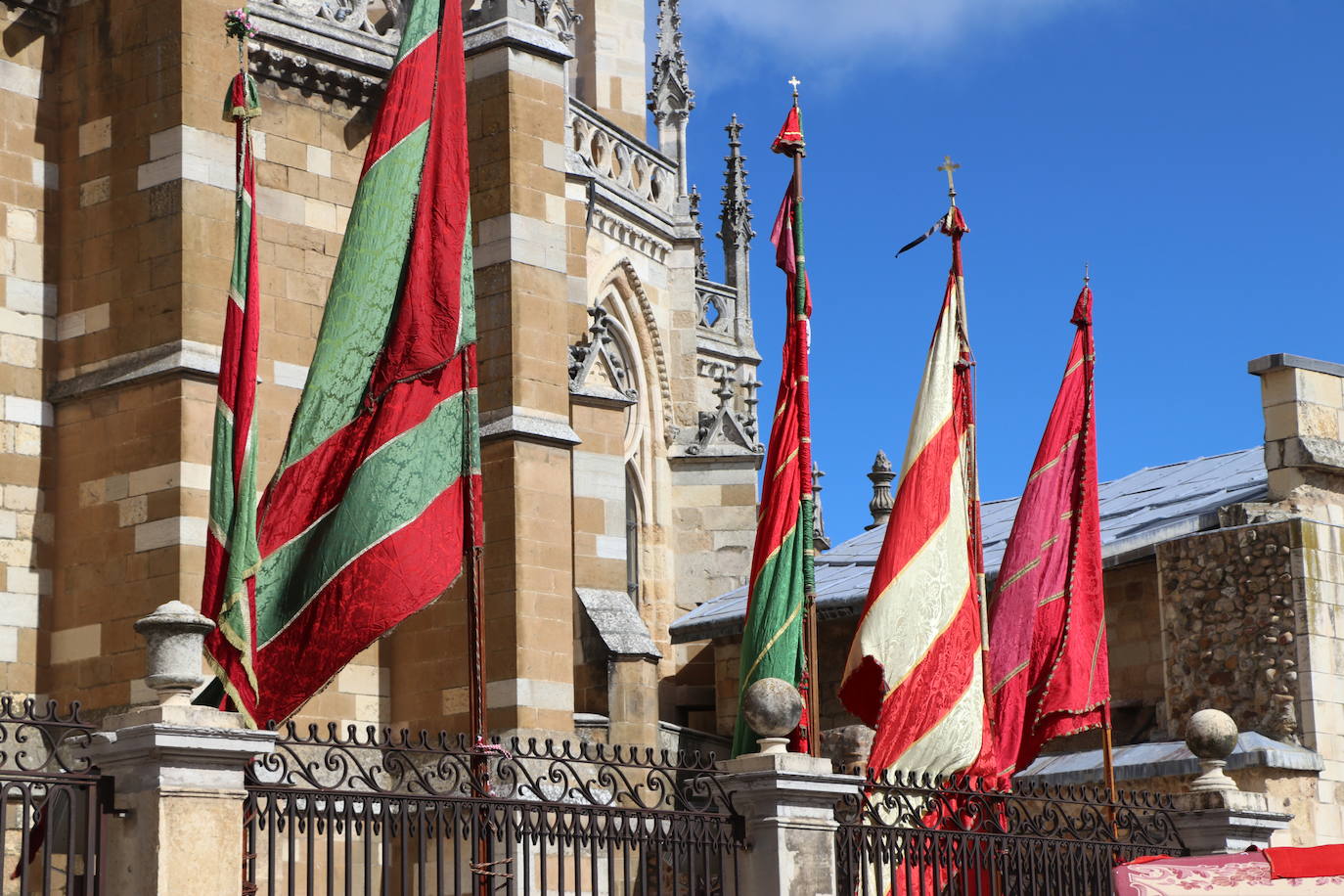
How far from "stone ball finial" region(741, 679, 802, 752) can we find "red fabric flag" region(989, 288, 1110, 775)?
13.9 ft

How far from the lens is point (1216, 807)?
12.8 m

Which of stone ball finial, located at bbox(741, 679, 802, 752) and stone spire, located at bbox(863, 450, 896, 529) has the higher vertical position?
stone spire, located at bbox(863, 450, 896, 529)

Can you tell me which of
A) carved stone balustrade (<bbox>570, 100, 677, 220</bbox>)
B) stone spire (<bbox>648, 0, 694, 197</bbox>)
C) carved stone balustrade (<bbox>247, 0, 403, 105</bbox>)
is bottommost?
carved stone balustrade (<bbox>247, 0, 403, 105</bbox>)

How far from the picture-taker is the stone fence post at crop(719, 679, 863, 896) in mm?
9984

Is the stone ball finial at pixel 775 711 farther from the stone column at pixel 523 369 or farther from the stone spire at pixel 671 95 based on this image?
the stone spire at pixel 671 95

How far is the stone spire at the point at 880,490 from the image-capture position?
32.7m

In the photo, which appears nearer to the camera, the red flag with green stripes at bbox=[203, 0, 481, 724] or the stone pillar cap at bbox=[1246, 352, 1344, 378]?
the red flag with green stripes at bbox=[203, 0, 481, 724]

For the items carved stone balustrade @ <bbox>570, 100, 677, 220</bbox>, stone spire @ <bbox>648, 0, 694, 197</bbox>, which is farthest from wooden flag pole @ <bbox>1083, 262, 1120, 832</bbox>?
stone spire @ <bbox>648, 0, 694, 197</bbox>

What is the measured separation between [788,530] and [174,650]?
5.29 meters

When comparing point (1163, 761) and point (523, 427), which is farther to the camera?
point (1163, 761)

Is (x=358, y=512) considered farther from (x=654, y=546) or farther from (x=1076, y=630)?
(x=654, y=546)

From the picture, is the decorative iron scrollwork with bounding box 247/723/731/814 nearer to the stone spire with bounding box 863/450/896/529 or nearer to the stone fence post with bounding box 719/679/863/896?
the stone fence post with bounding box 719/679/863/896

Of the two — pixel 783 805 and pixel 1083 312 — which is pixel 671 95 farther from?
pixel 783 805

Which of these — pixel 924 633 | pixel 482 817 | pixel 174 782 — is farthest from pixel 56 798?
pixel 924 633
